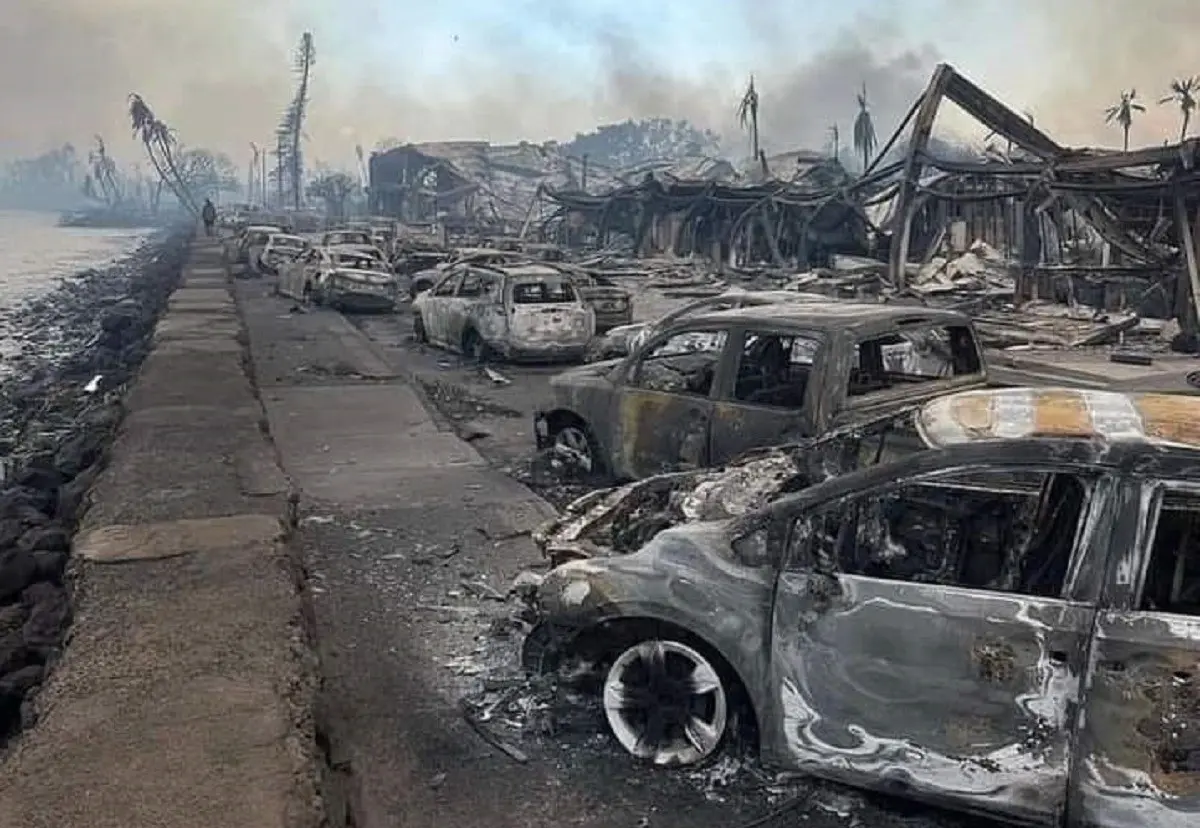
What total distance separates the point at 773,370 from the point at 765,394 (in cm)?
28

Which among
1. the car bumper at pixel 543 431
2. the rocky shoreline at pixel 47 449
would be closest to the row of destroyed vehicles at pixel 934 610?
the rocky shoreline at pixel 47 449

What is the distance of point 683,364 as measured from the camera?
332 inches

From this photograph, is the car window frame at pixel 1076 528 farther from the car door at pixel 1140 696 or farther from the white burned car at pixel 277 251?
→ the white burned car at pixel 277 251

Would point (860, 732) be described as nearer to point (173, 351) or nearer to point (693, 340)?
point (693, 340)

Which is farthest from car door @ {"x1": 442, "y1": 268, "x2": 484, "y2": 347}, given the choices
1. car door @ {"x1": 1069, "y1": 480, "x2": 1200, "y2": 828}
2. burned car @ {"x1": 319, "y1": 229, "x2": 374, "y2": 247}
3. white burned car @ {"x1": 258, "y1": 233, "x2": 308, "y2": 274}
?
white burned car @ {"x1": 258, "y1": 233, "x2": 308, "y2": 274}

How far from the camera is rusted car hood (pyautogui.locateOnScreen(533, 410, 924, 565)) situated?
519 cm

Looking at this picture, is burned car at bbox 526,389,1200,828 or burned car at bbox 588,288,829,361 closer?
burned car at bbox 526,389,1200,828

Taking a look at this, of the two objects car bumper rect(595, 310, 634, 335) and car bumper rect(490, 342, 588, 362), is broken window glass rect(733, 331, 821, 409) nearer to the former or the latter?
car bumper rect(490, 342, 588, 362)

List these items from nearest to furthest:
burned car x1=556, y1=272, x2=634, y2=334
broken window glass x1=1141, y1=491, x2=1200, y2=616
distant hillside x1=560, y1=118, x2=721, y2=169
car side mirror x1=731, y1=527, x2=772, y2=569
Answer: broken window glass x1=1141, y1=491, x2=1200, y2=616 → car side mirror x1=731, y1=527, x2=772, y2=569 → burned car x1=556, y1=272, x2=634, y2=334 → distant hillside x1=560, y1=118, x2=721, y2=169

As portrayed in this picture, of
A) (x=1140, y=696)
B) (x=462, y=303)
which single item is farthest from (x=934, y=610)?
(x=462, y=303)

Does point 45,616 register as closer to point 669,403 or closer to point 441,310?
point 669,403

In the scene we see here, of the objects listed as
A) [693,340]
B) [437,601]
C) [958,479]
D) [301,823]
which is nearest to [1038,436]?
[958,479]

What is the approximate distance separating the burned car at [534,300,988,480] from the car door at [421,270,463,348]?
31.7ft

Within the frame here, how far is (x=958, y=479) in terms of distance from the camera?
13.2ft
